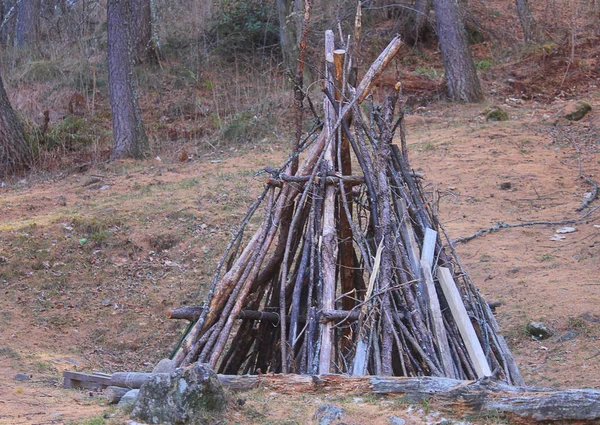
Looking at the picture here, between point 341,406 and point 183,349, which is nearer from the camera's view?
point 341,406

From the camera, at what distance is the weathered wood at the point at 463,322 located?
13.2ft

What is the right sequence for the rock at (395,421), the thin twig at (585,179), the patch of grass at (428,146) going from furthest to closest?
the patch of grass at (428,146) < the thin twig at (585,179) < the rock at (395,421)

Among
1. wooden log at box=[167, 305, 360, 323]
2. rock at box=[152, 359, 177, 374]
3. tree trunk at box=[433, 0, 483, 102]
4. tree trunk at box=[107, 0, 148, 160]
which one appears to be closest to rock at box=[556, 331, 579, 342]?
wooden log at box=[167, 305, 360, 323]

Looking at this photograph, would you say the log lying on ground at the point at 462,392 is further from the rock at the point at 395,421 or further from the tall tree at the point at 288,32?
the tall tree at the point at 288,32

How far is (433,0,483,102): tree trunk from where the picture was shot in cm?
1348

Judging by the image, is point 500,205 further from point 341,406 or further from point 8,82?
point 8,82

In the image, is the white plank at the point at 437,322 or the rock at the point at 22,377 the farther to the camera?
the rock at the point at 22,377

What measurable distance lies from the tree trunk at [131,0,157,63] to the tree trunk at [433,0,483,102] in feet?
19.7

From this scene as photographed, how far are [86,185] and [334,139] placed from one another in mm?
6356

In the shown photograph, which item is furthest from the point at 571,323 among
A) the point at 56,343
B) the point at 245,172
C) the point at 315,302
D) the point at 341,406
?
the point at 245,172

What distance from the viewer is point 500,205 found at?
902 centimetres

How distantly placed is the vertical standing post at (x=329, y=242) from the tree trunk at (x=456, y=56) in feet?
29.5

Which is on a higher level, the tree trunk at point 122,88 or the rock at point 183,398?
the tree trunk at point 122,88

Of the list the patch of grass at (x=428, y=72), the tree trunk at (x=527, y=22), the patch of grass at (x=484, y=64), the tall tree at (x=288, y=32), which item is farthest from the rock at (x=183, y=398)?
the tree trunk at (x=527, y=22)
